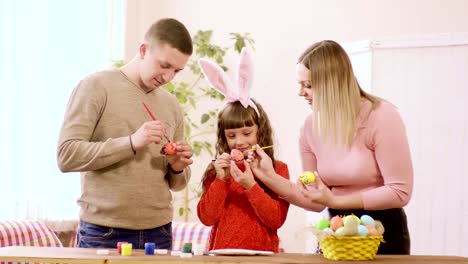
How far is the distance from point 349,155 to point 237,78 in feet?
1.56

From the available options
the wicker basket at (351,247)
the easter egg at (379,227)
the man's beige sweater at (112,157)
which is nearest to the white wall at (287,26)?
the man's beige sweater at (112,157)

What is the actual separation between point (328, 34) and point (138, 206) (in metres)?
2.69

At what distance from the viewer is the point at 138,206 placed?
2.52 m

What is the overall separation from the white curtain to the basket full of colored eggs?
2.41 metres

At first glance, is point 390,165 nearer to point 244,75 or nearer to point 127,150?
point 244,75

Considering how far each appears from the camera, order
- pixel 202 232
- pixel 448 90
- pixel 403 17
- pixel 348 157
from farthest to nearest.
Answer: pixel 403 17, pixel 202 232, pixel 448 90, pixel 348 157

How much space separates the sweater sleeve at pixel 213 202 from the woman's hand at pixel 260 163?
0.12 m

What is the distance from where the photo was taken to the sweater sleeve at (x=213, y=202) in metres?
2.47

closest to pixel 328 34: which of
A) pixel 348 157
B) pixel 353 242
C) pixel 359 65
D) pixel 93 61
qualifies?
pixel 359 65

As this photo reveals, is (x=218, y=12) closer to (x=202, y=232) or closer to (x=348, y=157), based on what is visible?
(x=202, y=232)

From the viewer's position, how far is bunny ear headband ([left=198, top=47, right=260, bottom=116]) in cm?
257

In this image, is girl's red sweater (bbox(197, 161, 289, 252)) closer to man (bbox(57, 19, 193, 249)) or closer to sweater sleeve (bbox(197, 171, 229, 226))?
sweater sleeve (bbox(197, 171, 229, 226))

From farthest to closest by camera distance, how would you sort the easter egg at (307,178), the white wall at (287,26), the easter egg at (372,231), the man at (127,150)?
1. the white wall at (287,26)
2. the man at (127,150)
3. the easter egg at (307,178)
4. the easter egg at (372,231)

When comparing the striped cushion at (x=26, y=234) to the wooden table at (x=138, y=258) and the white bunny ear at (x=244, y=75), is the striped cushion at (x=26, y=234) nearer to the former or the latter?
the wooden table at (x=138, y=258)
